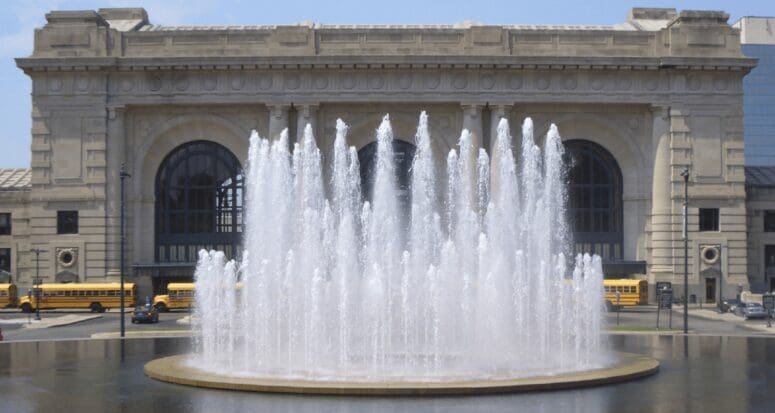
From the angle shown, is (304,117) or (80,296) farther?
(304,117)

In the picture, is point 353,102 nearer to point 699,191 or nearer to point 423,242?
point 699,191

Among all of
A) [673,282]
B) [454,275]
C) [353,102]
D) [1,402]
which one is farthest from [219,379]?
[673,282]

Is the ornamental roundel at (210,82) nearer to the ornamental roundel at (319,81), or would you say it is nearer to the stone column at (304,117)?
the stone column at (304,117)

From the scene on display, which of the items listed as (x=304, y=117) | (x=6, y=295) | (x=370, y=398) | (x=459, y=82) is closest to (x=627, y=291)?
(x=459, y=82)

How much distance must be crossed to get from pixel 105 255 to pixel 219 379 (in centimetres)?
3782

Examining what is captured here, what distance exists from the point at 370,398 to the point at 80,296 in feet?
129

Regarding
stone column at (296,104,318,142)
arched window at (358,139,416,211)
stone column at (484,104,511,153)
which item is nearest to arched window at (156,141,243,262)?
stone column at (296,104,318,142)

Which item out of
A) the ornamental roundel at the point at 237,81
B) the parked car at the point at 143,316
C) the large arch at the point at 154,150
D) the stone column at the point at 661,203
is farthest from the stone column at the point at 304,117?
the stone column at the point at 661,203

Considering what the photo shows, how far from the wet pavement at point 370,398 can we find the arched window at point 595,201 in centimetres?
2989

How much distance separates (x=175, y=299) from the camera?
57.5m

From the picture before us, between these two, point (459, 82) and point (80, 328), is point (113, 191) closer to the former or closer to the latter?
point (80, 328)

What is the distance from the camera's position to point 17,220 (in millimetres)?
62906

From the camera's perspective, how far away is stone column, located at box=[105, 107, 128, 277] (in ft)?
197

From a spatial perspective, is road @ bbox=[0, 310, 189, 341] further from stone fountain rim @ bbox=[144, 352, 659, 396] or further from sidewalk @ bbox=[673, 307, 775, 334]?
sidewalk @ bbox=[673, 307, 775, 334]
